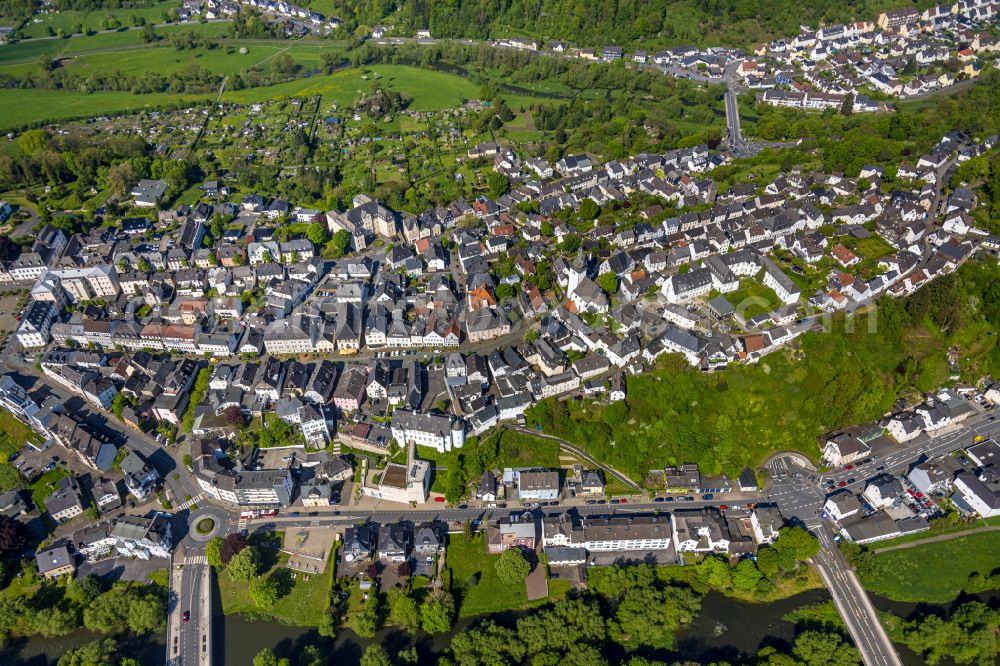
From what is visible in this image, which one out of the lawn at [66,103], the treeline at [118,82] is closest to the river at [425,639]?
the lawn at [66,103]

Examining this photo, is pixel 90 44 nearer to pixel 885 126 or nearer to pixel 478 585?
pixel 478 585

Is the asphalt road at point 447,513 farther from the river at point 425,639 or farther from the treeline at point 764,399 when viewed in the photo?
the river at point 425,639

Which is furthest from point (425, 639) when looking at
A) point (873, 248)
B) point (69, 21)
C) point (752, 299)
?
point (69, 21)

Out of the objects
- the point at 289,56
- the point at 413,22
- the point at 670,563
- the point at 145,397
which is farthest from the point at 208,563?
the point at 413,22

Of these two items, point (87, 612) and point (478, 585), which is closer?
point (87, 612)

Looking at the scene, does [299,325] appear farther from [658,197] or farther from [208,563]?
[658,197]

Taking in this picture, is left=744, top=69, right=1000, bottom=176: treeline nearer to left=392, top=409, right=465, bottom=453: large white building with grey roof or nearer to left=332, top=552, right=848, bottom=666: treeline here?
left=332, top=552, right=848, bottom=666: treeline

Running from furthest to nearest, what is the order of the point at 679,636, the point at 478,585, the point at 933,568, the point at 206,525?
the point at 206,525 < the point at 933,568 < the point at 478,585 < the point at 679,636
